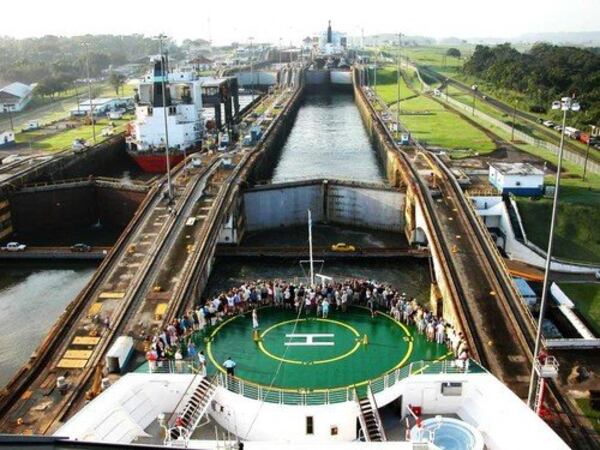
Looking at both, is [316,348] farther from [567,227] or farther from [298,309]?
[567,227]

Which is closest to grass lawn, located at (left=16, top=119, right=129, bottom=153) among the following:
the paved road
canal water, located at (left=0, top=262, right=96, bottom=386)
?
canal water, located at (left=0, top=262, right=96, bottom=386)

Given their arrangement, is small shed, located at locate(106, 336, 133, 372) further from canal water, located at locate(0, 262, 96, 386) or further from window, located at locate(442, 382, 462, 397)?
window, located at locate(442, 382, 462, 397)

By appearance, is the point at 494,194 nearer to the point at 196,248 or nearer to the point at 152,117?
the point at 196,248

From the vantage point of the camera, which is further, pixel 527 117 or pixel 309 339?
pixel 527 117

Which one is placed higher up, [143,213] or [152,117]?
[152,117]

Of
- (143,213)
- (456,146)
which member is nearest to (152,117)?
(143,213)

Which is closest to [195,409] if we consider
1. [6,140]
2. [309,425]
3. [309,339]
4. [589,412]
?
[309,425]

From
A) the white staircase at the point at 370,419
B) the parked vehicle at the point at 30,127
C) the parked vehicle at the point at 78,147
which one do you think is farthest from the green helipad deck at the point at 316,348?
the parked vehicle at the point at 30,127

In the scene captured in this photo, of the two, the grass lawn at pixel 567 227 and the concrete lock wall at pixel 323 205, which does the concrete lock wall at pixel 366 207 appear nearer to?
the concrete lock wall at pixel 323 205
